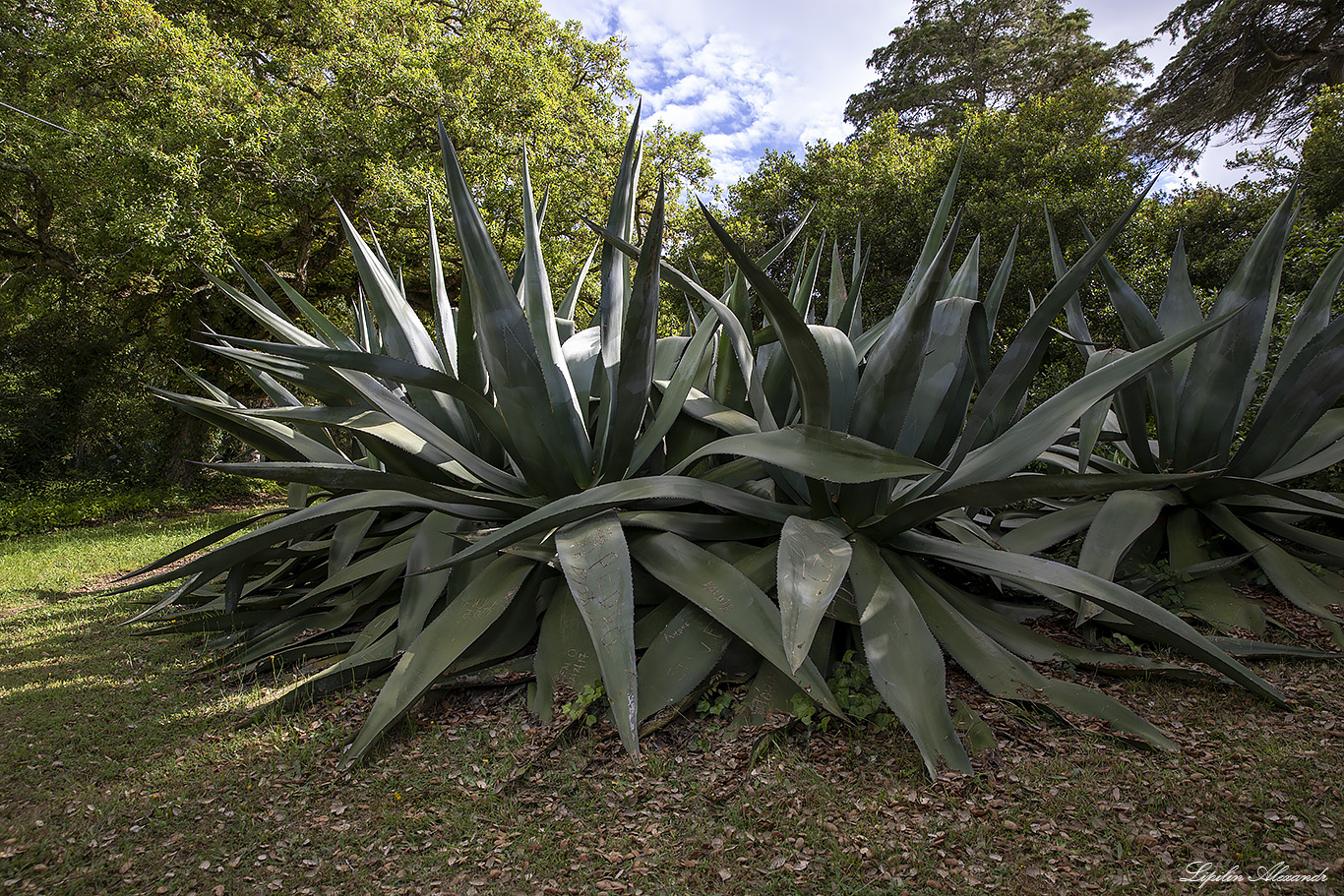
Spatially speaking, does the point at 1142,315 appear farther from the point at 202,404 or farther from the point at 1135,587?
the point at 202,404

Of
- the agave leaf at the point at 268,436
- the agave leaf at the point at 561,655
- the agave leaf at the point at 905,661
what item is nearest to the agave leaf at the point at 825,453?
the agave leaf at the point at 905,661

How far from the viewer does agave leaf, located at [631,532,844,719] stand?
2021 millimetres

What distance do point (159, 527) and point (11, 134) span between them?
17.9 ft

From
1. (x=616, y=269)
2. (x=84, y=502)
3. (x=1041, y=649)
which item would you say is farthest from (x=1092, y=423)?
(x=84, y=502)

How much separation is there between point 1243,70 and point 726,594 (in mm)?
19028

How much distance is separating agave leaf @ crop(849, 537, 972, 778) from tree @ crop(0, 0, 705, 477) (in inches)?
301

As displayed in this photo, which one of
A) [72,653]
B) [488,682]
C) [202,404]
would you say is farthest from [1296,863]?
[72,653]

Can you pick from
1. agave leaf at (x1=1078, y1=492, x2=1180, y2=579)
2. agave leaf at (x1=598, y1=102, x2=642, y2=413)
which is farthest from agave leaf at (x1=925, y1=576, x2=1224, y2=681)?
agave leaf at (x1=598, y1=102, x2=642, y2=413)

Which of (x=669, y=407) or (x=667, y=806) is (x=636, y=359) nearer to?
(x=669, y=407)

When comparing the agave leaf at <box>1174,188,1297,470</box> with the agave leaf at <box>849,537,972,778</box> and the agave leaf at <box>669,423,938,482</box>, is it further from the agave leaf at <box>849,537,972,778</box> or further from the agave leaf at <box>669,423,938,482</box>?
the agave leaf at <box>669,423,938,482</box>

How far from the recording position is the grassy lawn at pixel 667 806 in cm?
162

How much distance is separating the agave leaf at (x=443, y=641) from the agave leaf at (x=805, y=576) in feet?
3.40

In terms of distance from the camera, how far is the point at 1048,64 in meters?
22.8

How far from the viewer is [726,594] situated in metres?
2.22
